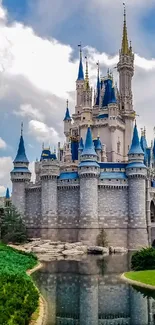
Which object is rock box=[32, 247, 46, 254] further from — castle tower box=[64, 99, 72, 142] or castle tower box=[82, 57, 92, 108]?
castle tower box=[64, 99, 72, 142]

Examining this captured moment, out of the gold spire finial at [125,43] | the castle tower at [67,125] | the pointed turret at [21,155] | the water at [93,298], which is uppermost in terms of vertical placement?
the gold spire finial at [125,43]

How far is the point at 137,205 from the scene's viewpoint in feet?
142

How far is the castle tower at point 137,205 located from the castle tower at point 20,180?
11.5 metres

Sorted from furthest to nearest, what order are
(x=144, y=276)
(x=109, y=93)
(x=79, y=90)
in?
(x=79, y=90), (x=109, y=93), (x=144, y=276)

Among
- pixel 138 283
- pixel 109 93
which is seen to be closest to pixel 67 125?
pixel 109 93

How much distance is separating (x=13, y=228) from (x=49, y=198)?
15.6 feet

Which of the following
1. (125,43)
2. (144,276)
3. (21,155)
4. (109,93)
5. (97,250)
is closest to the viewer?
(144,276)

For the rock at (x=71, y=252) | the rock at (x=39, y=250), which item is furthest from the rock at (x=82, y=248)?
the rock at (x=39, y=250)

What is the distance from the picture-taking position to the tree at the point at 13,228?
42.0 meters

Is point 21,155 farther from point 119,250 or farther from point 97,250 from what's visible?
point 119,250

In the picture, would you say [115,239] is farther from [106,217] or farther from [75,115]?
[75,115]

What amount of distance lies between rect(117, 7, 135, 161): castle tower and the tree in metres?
17.3

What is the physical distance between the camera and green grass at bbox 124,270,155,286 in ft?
64.3

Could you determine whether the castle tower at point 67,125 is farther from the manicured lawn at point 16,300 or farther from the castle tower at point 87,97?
the manicured lawn at point 16,300
